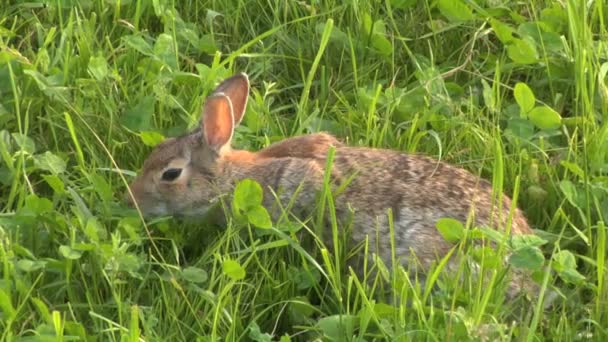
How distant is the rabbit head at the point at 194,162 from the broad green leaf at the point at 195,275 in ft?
2.49

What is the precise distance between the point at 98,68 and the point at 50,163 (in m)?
0.61

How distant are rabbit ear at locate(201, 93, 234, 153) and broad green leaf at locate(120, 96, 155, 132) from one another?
26 cm

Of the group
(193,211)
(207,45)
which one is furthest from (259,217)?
(207,45)

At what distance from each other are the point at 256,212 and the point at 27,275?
90cm

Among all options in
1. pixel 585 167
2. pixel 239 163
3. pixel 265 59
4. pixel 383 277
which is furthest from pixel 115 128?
pixel 585 167

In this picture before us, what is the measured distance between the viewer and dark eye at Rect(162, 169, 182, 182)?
5.96m

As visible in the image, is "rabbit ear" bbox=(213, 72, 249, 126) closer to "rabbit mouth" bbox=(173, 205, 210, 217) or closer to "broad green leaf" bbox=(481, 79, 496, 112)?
"rabbit mouth" bbox=(173, 205, 210, 217)

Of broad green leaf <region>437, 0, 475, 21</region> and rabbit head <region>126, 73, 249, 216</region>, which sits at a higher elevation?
broad green leaf <region>437, 0, 475, 21</region>

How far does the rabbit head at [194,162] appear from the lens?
5883mm

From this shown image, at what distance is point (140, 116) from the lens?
6.04 meters

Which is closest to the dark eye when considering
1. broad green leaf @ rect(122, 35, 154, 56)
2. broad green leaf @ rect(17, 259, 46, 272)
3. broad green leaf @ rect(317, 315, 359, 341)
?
broad green leaf @ rect(122, 35, 154, 56)

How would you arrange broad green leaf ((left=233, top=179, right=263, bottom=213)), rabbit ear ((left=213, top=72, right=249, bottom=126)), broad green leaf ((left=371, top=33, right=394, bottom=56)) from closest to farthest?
broad green leaf ((left=233, top=179, right=263, bottom=213)) → rabbit ear ((left=213, top=72, right=249, bottom=126)) → broad green leaf ((left=371, top=33, right=394, bottom=56))

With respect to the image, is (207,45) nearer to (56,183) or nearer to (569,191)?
(56,183)

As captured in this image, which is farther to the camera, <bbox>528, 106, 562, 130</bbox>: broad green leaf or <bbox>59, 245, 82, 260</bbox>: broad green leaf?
<bbox>528, 106, 562, 130</bbox>: broad green leaf
